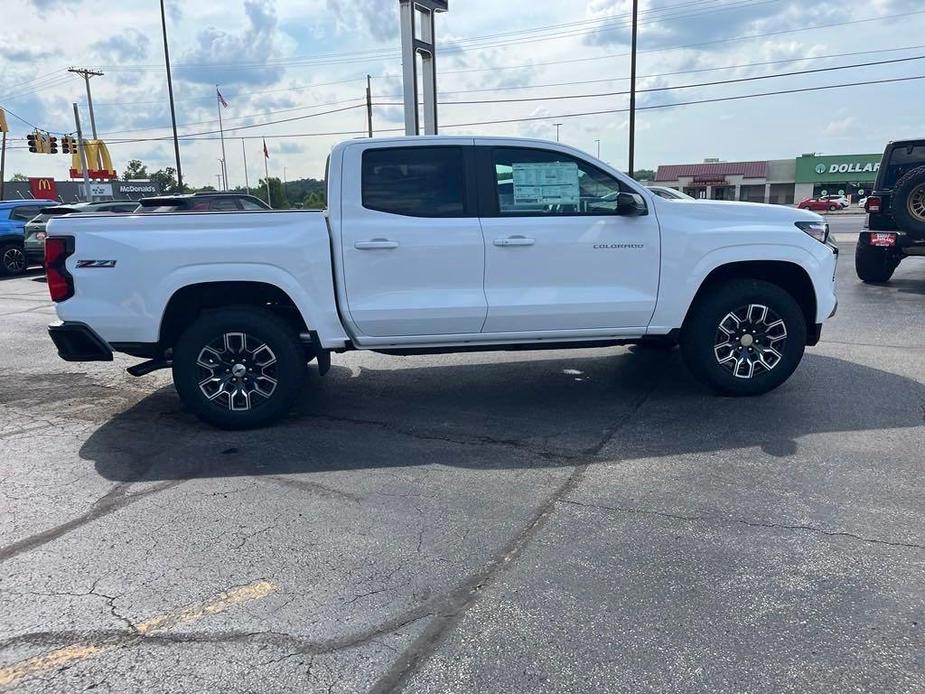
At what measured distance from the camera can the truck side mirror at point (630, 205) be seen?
5.32m

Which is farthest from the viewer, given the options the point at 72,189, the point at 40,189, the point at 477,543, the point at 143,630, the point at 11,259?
the point at 72,189

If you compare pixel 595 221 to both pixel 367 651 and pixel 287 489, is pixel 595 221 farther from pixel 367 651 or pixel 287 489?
pixel 367 651

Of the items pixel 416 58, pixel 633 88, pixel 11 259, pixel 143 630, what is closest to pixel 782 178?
pixel 633 88

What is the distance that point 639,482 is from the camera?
13.8 ft

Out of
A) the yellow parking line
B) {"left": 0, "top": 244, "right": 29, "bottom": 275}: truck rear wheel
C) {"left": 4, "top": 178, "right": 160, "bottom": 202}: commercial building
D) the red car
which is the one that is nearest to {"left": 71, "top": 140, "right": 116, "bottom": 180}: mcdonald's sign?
{"left": 4, "top": 178, "right": 160, "bottom": 202}: commercial building

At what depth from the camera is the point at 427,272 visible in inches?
208

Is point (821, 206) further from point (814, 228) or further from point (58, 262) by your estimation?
point (58, 262)

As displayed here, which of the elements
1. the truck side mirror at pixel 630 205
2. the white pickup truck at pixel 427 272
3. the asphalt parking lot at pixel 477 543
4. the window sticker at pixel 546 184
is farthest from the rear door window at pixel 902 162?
the window sticker at pixel 546 184

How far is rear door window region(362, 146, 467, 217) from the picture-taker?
5324 millimetres

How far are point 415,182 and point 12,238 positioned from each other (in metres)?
16.8

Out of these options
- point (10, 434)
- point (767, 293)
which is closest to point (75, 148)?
point (10, 434)

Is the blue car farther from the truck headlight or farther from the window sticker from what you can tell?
the truck headlight

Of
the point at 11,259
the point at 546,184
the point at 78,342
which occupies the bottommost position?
the point at 11,259

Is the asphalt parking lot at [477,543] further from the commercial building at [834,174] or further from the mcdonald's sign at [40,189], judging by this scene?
the commercial building at [834,174]
